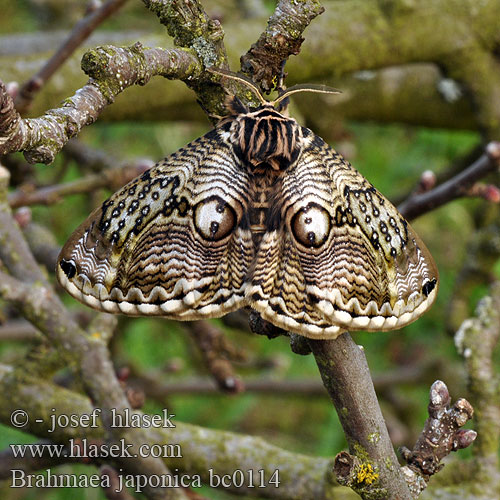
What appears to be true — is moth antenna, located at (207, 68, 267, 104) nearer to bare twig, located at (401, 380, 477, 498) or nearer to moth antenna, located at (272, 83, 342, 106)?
moth antenna, located at (272, 83, 342, 106)

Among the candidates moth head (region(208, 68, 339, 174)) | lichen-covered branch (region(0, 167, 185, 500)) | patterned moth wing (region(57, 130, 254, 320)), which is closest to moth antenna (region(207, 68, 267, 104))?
moth head (region(208, 68, 339, 174))

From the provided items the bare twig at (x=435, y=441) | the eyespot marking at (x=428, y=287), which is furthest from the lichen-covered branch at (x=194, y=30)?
the bare twig at (x=435, y=441)

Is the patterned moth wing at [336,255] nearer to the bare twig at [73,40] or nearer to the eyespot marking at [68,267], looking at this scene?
the eyespot marking at [68,267]

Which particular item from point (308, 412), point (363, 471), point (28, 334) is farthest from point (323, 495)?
point (308, 412)

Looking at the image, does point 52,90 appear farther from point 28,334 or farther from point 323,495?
point 323,495

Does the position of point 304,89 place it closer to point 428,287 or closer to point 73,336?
point 428,287

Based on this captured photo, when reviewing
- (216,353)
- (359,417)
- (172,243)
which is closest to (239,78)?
(172,243)
